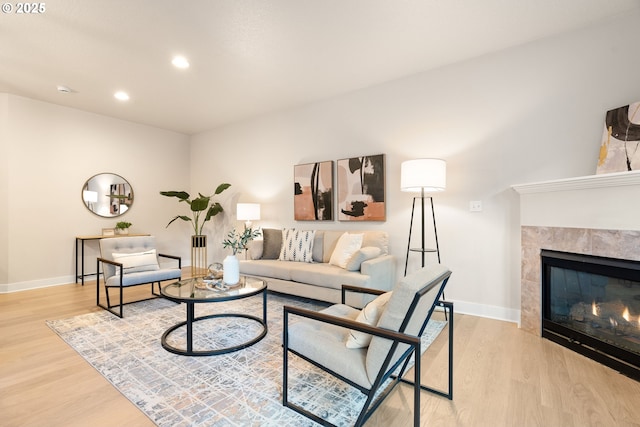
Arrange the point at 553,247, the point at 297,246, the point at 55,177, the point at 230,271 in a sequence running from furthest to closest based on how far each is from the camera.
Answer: the point at 55,177, the point at 297,246, the point at 230,271, the point at 553,247

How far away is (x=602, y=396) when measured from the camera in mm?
1778

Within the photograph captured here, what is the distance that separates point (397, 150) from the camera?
12.3 ft

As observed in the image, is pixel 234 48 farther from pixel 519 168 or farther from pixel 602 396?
pixel 602 396

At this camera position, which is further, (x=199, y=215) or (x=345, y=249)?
(x=199, y=215)

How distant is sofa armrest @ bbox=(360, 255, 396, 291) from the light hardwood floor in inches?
31.7

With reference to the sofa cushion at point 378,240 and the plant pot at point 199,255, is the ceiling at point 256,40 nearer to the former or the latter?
the sofa cushion at point 378,240

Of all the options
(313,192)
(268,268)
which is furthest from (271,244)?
(313,192)

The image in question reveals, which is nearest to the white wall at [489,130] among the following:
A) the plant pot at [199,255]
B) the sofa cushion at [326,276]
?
the sofa cushion at [326,276]

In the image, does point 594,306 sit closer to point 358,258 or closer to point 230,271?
point 358,258

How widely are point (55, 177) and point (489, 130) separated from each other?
6.10m

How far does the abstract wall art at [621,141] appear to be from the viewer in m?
2.32

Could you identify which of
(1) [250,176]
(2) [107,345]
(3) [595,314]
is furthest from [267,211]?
(3) [595,314]

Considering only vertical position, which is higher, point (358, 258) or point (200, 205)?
point (200, 205)

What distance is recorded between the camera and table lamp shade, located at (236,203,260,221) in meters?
4.75
